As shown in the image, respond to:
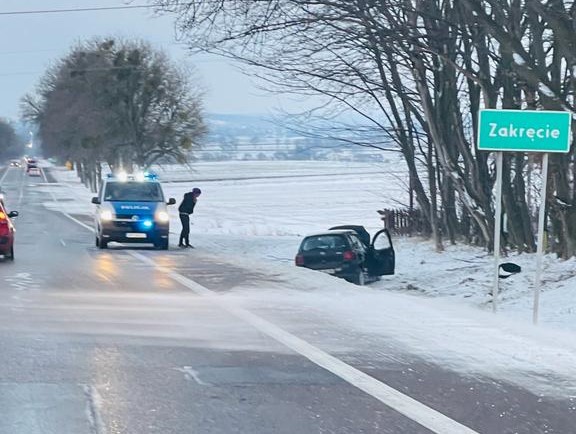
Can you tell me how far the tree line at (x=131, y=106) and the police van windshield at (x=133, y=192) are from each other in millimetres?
37697

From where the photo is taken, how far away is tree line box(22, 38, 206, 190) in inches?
2704

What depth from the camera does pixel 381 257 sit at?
80.3 ft

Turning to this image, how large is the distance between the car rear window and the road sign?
9331 millimetres

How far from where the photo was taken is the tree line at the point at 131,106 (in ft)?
225

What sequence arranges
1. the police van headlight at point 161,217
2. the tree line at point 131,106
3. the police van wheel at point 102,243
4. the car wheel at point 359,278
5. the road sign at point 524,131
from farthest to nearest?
the tree line at point 131,106 → the police van headlight at point 161,217 → the police van wheel at point 102,243 → the car wheel at point 359,278 → the road sign at point 524,131

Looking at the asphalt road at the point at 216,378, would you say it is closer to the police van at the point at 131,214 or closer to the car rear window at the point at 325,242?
the car rear window at the point at 325,242

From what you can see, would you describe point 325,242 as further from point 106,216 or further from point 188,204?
point 188,204

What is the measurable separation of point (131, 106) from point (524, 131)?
56936mm

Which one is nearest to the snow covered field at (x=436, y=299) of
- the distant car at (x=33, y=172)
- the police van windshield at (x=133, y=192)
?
the police van windshield at (x=133, y=192)

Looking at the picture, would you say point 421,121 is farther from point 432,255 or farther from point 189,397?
point 189,397

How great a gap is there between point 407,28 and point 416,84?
559 centimetres

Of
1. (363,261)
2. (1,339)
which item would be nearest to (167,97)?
(363,261)

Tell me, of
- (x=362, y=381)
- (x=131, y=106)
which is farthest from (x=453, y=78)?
(x=131, y=106)

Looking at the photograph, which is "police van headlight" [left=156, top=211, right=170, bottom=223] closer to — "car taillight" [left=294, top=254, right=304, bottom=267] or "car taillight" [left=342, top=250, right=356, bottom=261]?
"car taillight" [left=294, top=254, right=304, bottom=267]
